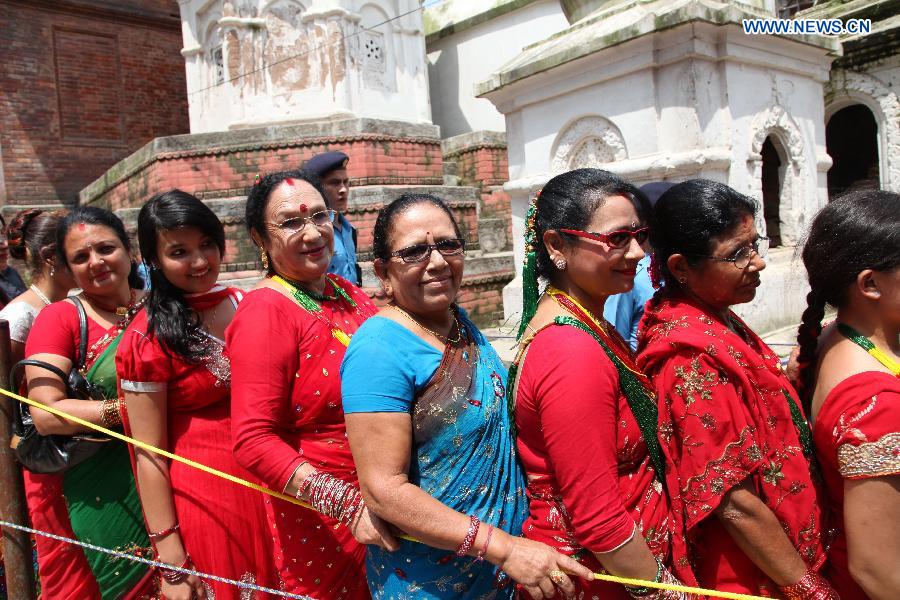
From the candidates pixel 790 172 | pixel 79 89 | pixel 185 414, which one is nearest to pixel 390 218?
pixel 185 414

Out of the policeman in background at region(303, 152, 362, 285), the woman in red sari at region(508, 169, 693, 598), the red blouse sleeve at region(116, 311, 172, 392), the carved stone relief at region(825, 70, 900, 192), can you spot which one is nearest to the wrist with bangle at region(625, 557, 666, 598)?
the woman in red sari at region(508, 169, 693, 598)

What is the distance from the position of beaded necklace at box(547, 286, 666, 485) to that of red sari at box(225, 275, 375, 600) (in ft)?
2.41

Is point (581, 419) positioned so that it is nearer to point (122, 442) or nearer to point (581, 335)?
point (581, 335)

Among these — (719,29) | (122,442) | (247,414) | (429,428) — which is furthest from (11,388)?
(719,29)

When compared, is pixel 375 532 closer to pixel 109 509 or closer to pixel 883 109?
pixel 109 509

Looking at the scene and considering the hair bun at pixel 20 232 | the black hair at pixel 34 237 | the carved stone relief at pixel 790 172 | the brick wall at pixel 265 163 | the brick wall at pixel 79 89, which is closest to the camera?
the black hair at pixel 34 237

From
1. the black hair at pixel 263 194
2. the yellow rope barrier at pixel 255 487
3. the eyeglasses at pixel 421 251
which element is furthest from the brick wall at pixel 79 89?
the eyeglasses at pixel 421 251

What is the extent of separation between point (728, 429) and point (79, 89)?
14.9 metres

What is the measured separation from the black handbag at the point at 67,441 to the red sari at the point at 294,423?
82cm

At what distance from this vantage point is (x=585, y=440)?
1.36 meters

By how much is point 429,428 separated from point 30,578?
2390 mm

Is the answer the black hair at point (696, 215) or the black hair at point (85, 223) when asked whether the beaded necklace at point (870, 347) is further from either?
the black hair at point (85, 223)

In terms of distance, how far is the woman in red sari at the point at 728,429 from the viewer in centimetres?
143

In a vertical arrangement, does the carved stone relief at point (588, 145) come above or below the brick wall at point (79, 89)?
below
